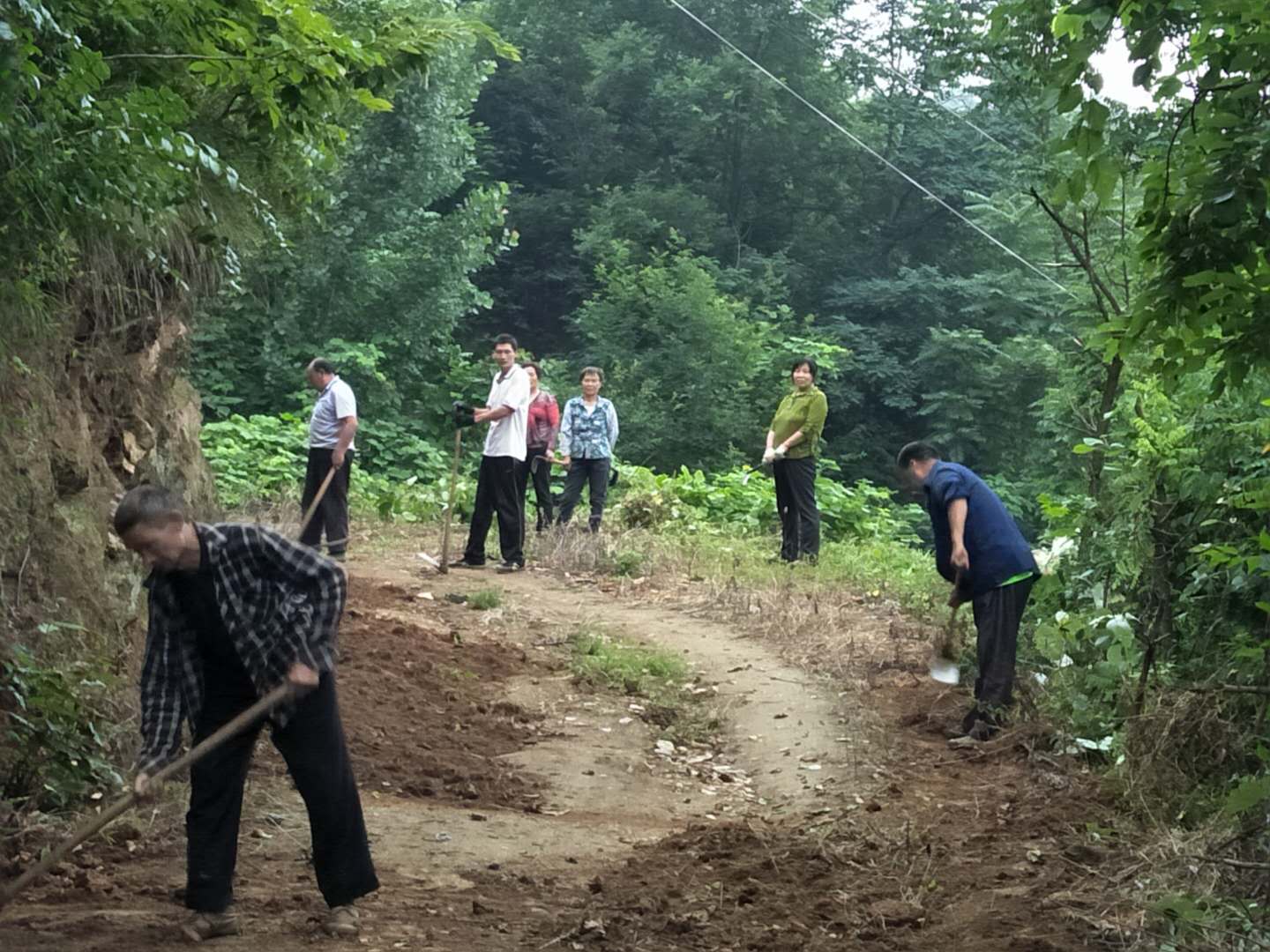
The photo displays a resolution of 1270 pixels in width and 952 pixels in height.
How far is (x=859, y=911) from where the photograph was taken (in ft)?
19.6

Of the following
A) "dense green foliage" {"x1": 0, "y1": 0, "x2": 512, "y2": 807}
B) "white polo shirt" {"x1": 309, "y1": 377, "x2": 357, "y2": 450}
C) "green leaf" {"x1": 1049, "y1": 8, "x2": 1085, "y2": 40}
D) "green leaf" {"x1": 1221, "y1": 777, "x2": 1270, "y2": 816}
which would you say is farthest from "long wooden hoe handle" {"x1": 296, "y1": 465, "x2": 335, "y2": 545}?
"green leaf" {"x1": 1221, "y1": 777, "x2": 1270, "y2": 816}

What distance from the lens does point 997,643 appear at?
8.63 m

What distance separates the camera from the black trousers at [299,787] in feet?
17.2

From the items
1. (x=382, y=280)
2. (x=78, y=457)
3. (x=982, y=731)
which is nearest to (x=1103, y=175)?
(x=982, y=731)

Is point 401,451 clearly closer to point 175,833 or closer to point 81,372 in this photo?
point 81,372

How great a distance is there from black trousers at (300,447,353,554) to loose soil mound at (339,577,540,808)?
1.73 metres

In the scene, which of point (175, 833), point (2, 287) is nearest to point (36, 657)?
point (175, 833)

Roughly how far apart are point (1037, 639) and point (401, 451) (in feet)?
64.0

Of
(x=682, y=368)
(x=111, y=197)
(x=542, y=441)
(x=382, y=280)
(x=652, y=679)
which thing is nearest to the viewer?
(x=111, y=197)

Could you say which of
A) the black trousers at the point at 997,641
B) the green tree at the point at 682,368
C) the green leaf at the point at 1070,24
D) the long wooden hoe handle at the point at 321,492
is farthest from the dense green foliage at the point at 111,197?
the green tree at the point at 682,368

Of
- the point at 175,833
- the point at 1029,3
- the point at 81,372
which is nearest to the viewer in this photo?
the point at 1029,3

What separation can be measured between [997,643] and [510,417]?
6.23 m

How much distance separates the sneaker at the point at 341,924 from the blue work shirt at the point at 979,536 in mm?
4448

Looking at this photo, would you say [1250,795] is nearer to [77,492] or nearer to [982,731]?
[982,731]
